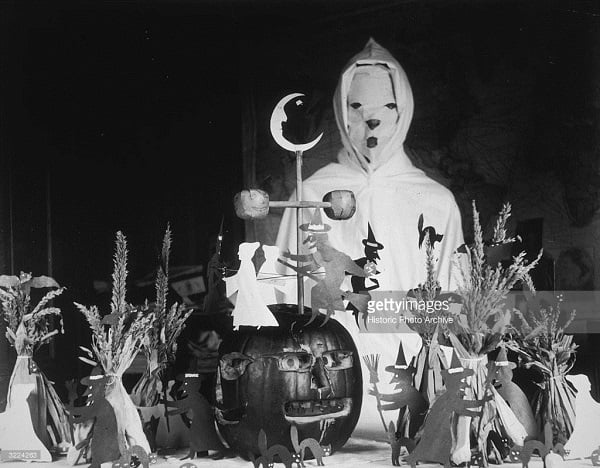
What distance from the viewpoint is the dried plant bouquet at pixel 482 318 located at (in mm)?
3258

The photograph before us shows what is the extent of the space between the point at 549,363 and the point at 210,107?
201cm

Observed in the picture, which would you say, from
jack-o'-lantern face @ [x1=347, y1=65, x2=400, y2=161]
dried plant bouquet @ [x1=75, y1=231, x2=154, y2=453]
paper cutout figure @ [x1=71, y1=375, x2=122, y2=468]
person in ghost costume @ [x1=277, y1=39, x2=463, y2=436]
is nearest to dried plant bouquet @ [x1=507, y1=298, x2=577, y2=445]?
person in ghost costume @ [x1=277, y1=39, x2=463, y2=436]

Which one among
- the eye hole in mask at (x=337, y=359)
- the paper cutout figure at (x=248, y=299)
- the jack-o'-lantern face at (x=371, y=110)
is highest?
the jack-o'-lantern face at (x=371, y=110)

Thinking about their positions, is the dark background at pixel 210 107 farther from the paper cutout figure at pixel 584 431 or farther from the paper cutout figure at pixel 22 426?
the paper cutout figure at pixel 584 431

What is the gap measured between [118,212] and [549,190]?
6.83ft

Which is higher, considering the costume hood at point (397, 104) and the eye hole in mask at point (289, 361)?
the costume hood at point (397, 104)

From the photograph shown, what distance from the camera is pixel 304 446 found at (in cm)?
317

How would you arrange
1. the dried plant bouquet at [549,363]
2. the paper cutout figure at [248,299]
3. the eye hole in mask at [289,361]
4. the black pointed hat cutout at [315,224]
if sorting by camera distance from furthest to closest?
the black pointed hat cutout at [315,224] < the dried plant bouquet at [549,363] < the paper cutout figure at [248,299] < the eye hole in mask at [289,361]

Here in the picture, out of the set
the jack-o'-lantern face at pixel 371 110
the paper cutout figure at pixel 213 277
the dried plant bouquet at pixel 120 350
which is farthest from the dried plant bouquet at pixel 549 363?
the dried plant bouquet at pixel 120 350

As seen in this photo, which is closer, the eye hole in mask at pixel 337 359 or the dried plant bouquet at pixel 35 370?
the eye hole in mask at pixel 337 359

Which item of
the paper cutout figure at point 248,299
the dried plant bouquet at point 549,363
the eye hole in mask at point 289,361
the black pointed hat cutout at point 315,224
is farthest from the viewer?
the black pointed hat cutout at point 315,224

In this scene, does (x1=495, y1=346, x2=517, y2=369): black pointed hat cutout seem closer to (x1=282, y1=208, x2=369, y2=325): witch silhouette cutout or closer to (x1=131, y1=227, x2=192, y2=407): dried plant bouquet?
(x1=282, y1=208, x2=369, y2=325): witch silhouette cutout

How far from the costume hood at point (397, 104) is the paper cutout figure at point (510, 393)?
1012mm

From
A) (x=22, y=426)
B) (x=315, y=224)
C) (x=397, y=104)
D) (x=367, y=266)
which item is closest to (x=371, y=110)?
(x=397, y=104)
